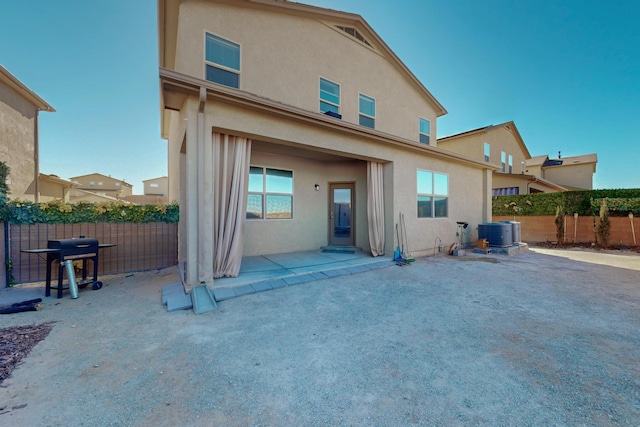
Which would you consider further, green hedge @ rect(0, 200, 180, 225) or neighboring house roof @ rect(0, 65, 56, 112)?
neighboring house roof @ rect(0, 65, 56, 112)

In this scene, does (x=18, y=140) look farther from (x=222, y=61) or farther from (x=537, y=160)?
(x=537, y=160)

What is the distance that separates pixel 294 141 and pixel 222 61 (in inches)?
110

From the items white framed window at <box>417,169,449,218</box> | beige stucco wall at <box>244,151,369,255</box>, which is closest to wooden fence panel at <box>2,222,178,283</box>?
beige stucco wall at <box>244,151,369,255</box>

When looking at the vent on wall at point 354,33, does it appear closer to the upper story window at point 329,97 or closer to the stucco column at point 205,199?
the upper story window at point 329,97

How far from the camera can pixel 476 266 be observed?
20.7 feet

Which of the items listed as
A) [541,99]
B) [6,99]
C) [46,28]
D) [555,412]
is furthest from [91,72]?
[541,99]

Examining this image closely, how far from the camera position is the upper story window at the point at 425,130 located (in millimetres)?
9914

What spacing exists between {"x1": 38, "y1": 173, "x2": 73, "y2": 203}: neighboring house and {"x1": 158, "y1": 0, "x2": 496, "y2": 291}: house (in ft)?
20.0

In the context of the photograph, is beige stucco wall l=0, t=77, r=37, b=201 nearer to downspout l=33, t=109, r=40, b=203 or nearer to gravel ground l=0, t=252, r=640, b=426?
downspout l=33, t=109, r=40, b=203

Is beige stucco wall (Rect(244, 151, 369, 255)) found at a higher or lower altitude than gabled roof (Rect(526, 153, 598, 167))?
lower

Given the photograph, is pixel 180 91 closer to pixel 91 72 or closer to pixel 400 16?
pixel 91 72

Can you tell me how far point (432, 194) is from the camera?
7855 millimetres

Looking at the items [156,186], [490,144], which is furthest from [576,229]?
[156,186]

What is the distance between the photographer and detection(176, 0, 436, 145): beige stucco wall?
5.41 m
